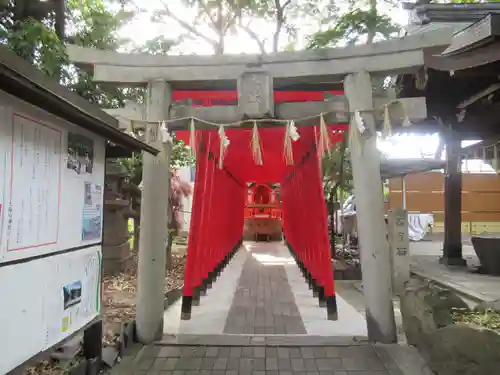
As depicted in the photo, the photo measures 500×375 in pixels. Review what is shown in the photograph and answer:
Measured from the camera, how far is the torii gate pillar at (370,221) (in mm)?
4722

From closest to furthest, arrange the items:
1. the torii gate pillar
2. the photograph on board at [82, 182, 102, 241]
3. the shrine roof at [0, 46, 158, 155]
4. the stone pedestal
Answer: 1. the shrine roof at [0, 46, 158, 155]
2. the photograph on board at [82, 182, 102, 241]
3. the torii gate pillar
4. the stone pedestal

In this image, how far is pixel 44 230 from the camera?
2.80 m

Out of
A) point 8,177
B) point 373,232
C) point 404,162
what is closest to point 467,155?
point 404,162

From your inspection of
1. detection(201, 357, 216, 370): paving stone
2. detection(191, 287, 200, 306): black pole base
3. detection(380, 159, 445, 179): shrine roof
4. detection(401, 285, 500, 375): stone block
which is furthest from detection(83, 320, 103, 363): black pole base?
detection(380, 159, 445, 179): shrine roof

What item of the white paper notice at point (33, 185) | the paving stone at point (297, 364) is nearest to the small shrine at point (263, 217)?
the paving stone at point (297, 364)

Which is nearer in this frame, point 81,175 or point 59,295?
point 59,295

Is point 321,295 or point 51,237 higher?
point 51,237

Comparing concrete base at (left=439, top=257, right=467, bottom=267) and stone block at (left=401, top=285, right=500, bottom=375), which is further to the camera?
concrete base at (left=439, top=257, right=467, bottom=267)

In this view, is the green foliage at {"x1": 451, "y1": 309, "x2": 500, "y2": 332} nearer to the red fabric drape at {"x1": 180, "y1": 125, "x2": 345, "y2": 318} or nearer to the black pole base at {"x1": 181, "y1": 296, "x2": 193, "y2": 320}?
the red fabric drape at {"x1": 180, "y1": 125, "x2": 345, "y2": 318}

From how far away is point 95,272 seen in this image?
12.0ft

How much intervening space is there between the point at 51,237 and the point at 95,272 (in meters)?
0.89

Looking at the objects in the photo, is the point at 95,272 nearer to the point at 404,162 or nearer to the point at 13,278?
the point at 13,278

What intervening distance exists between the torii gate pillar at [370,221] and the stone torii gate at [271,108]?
0.01 metres

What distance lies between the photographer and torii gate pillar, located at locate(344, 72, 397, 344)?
15.5ft
